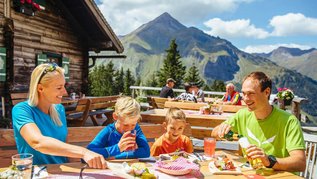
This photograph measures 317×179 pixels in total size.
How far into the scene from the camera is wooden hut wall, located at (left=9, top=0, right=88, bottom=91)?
828 centimetres

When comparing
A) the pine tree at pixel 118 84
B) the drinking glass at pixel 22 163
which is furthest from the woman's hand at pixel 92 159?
the pine tree at pixel 118 84

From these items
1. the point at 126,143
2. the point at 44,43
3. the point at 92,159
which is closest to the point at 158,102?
the point at 44,43

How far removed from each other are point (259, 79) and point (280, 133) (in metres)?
0.47

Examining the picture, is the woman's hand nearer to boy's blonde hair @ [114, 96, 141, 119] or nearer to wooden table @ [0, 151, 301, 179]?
wooden table @ [0, 151, 301, 179]

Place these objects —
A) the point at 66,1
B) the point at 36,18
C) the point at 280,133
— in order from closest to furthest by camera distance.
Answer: the point at 280,133 < the point at 36,18 < the point at 66,1

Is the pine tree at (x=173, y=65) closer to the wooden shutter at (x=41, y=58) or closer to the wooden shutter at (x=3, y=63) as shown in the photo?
the wooden shutter at (x=41, y=58)

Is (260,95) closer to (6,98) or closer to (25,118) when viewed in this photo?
(25,118)

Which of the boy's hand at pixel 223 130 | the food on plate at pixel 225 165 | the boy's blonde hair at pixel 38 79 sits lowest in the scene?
the food on plate at pixel 225 165

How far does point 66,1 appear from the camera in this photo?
10.1 metres

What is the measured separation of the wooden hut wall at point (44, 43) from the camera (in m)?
8.28

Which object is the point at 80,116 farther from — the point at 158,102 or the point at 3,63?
the point at 3,63

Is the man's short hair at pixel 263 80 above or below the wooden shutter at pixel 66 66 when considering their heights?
below

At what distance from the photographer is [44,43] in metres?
9.43

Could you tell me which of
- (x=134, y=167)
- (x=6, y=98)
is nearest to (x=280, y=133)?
(x=134, y=167)
